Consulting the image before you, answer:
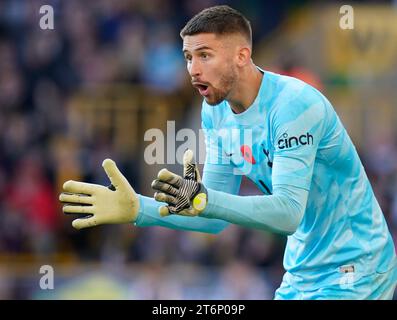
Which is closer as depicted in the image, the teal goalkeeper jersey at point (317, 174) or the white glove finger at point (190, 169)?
the white glove finger at point (190, 169)

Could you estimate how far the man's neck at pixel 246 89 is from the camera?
5.35m

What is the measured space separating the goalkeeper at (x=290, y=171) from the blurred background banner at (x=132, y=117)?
13.6 ft

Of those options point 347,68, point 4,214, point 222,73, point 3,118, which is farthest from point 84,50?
point 222,73

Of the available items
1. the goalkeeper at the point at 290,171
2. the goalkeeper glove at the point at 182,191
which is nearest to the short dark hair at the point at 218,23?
the goalkeeper at the point at 290,171

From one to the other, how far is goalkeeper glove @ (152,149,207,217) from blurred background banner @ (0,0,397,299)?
494 cm

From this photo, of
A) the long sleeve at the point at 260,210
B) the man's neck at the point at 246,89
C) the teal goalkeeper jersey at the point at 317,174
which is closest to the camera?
the long sleeve at the point at 260,210

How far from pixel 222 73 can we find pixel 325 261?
124cm

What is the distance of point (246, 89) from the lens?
211 inches

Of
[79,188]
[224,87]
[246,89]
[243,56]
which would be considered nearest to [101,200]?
[79,188]

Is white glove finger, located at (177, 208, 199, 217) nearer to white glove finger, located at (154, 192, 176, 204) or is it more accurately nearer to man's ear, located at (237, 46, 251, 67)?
white glove finger, located at (154, 192, 176, 204)

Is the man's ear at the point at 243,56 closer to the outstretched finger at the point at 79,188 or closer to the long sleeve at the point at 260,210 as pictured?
the long sleeve at the point at 260,210

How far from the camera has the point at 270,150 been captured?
5254mm

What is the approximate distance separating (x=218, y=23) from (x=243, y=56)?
24 centimetres

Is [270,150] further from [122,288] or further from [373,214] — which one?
[122,288]
